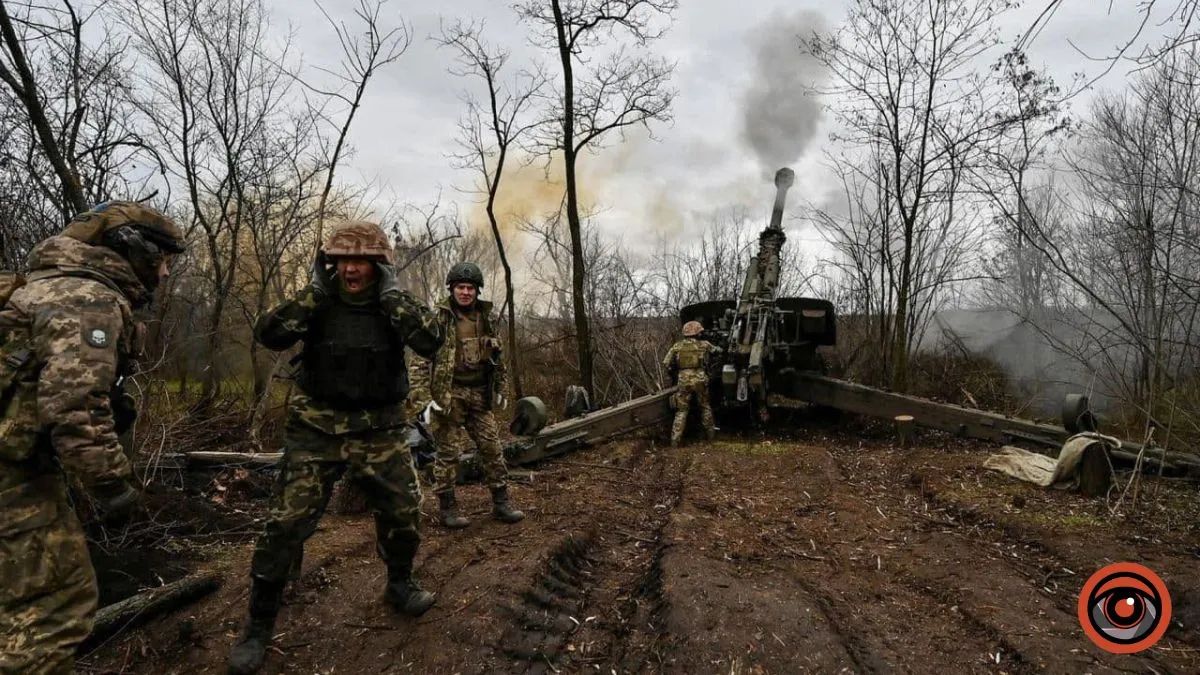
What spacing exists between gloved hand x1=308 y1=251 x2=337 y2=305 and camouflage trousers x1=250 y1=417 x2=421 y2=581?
595 mm

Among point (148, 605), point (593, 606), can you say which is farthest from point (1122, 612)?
point (148, 605)

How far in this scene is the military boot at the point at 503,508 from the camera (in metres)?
4.91

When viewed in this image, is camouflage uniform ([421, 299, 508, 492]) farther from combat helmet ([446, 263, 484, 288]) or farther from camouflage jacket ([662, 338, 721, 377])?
camouflage jacket ([662, 338, 721, 377])

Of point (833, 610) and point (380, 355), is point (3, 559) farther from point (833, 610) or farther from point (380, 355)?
point (833, 610)

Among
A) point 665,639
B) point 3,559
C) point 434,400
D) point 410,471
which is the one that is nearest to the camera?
point 3,559

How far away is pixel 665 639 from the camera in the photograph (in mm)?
3059

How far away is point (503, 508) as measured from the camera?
4938 millimetres

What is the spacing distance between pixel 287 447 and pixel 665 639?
198 cm

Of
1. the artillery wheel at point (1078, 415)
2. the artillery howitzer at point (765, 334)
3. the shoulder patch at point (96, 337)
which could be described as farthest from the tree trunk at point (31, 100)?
the artillery wheel at point (1078, 415)

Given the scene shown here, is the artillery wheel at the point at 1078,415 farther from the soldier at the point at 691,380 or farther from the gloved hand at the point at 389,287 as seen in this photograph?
the gloved hand at the point at 389,287

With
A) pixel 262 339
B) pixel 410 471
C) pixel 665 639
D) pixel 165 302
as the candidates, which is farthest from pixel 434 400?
pixel 165 302

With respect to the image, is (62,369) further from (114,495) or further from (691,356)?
(691,356)

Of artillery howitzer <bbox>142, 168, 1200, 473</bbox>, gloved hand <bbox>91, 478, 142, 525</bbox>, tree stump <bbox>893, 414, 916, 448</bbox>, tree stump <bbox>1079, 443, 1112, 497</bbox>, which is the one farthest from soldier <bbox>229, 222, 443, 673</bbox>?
tree stump <bbox>893, 414, 916, 448</bbox>

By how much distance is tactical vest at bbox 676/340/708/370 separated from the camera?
28.5 feet
